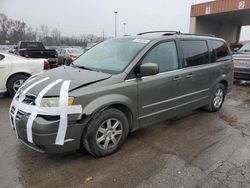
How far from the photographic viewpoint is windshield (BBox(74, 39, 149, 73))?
3.26m

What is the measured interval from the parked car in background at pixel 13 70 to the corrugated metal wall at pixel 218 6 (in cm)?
1887

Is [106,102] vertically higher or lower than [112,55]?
lower

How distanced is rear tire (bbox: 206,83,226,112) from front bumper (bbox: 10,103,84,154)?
332 centimetres

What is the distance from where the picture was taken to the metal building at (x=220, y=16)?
19.0 m

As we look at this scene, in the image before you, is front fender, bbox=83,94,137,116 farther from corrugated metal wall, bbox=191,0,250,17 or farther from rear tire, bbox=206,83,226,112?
corrugated metal wall, bbox=191,0,250,17

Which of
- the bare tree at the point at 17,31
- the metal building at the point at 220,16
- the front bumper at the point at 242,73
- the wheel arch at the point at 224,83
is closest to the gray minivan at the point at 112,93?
the wheel arch at the point at 224,83

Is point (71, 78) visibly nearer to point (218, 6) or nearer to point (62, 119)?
point (62, 119)

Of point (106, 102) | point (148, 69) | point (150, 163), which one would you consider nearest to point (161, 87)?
point (148, 69)

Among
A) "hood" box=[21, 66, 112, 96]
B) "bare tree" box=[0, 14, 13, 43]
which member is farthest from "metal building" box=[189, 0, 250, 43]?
"bare tree" box=[0, 14, 13, 43]

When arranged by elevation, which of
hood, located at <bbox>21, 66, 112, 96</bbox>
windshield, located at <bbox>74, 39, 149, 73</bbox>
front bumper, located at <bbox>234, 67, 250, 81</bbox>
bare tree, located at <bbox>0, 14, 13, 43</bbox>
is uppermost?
bare tree, located at <bbox>0, 14, 13, 43</bbox>

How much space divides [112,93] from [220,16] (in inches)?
948

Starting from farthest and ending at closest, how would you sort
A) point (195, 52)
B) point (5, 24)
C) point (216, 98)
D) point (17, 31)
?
point (5, 24) < point (17, 31) < point (216, 98) < point (195, 52)

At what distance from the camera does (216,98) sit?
495 cm

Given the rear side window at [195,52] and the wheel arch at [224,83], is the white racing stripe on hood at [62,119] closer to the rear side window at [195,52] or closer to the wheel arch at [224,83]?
the rear side window at [195,52]
